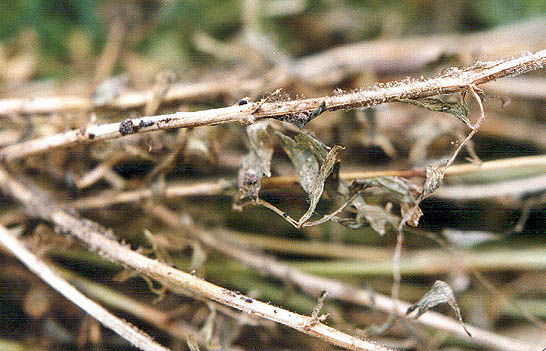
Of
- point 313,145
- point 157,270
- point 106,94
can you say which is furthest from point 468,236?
point 106,94

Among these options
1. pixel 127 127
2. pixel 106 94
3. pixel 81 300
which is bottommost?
pixel 81 300

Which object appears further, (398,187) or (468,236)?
(468,236)

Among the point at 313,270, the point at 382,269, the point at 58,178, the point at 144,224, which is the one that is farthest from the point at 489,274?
the point at 58,178

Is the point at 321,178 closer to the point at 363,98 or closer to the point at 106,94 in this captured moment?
the point at 363,98

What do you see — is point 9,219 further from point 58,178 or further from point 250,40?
point 250,40

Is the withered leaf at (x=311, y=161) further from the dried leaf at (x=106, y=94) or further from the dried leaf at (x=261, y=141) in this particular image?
the dried leaf at (x=106, y=94)

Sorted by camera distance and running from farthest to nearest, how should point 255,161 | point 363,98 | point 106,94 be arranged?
point 106,94, point 255,161, point 363,98

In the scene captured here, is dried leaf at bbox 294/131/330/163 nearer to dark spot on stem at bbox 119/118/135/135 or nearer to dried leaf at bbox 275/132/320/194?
dried leaf at bbox 275/132/320/194

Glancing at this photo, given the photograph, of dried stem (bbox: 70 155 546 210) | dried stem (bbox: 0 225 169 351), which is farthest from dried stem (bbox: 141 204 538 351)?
dried stem (bbox: 0 225 169 351)
